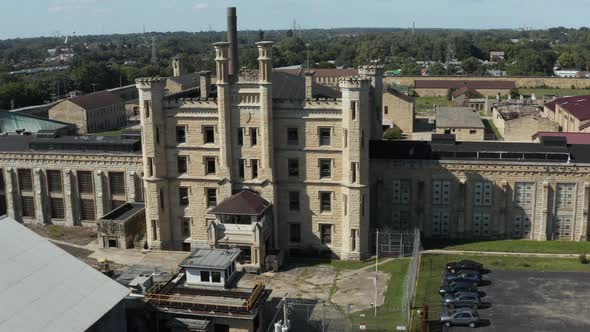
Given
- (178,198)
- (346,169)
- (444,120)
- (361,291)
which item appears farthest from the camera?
(444,120)

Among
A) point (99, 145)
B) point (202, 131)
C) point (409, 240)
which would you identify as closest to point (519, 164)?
point (409, 240)

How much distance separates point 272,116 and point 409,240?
16528 millimetres

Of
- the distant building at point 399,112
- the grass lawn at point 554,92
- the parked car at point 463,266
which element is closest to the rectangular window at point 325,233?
the parked car at point 463,266

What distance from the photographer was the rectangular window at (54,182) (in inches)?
2702

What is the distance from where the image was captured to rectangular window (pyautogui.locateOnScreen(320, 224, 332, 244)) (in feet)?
186

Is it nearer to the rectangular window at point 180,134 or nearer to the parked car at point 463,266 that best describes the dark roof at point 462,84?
the parked car at point 463,266

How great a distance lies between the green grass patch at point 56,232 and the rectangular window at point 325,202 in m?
27.7

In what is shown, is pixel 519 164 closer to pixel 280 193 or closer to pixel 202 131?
pixel 280 193

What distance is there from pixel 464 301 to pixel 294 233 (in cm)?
1804

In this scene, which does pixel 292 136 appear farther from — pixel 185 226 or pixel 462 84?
pixel 462 84

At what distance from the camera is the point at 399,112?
380 ft

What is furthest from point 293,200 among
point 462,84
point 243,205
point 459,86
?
point 462,84

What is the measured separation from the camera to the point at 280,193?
57.0 meters

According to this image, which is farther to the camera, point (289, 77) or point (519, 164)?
point (289, 77)
